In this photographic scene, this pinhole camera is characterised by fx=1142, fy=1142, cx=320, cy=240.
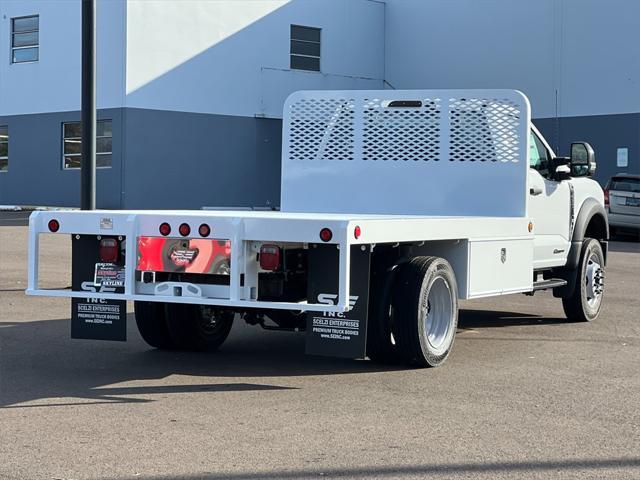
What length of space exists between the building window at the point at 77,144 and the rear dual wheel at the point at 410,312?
26.0 m

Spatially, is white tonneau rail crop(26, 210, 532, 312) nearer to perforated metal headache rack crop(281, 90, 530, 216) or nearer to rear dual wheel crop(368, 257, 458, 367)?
rear dual wheel crop(368, 257, 458, 367)

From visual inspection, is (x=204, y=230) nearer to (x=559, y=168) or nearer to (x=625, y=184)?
(x=559, y=168)

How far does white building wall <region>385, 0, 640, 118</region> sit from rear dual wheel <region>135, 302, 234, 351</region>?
25.8m

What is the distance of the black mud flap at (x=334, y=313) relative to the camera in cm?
773

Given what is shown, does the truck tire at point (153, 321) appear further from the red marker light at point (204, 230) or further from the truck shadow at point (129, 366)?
the red marker light at point (204, 230)

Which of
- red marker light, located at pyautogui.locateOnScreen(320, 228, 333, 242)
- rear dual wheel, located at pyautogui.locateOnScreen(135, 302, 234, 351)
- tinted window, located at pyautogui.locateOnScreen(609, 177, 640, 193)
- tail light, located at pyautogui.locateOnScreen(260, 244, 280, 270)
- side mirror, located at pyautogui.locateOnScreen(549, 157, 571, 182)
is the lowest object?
rear dual wheel, located at pyautogui.locateOnScreen(135, 302, 234, 351)

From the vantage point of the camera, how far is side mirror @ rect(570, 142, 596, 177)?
11.6 m

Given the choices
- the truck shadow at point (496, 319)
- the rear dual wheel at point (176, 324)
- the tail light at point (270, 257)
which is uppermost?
the tail light at point (270, 257)

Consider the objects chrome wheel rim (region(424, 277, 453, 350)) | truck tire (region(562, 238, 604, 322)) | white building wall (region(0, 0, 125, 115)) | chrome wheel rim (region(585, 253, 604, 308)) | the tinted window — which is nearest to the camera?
chrome wheel rim (region(424, 277, 453, 350))

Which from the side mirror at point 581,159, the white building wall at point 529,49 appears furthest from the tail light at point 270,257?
the white building wall at point 529,49

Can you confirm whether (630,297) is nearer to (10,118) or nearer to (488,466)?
(488,466)

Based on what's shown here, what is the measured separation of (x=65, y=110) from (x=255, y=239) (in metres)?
28.0

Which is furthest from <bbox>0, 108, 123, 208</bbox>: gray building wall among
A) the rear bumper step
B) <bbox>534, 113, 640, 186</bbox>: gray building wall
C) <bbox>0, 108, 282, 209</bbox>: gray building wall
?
the rear bumper step

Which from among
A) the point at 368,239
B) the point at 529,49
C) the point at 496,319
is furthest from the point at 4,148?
the point at 368,239
